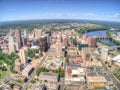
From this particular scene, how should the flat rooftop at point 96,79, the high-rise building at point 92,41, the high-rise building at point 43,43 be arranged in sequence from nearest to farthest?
the flat rooftop at point 96,79 < the high-rise building at point 43,43 < the high-rise building at point 92,41

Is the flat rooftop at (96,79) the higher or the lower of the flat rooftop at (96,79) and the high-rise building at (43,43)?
the lower

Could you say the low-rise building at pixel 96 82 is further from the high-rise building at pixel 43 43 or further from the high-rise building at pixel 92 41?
the high-rise building at pixel 92 41

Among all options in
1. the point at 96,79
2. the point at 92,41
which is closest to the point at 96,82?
the point at 96,79

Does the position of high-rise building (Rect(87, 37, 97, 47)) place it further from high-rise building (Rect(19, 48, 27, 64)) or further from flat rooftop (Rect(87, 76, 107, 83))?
high-rise building (Rect(19, 48, 27, 64))

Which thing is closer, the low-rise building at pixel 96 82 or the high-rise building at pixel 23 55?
Answer: the low-rise building at pixel 96 82

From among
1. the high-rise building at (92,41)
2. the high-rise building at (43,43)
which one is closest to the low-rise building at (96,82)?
the high-rise building at (43,43)

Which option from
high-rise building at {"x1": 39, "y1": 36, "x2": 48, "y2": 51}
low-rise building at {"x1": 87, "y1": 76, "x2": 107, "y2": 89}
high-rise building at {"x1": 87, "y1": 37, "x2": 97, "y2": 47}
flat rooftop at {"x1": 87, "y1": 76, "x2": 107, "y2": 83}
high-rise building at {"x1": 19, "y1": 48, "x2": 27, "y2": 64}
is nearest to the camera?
low-rise building at {"x1": 87, "y1": 76, "x2": 107, "y2": 89}

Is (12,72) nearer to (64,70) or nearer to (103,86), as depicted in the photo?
(64,70)

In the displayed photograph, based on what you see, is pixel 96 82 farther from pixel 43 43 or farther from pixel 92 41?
pixel 92 41

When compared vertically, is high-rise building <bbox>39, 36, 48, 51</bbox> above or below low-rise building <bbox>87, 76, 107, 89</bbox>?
above

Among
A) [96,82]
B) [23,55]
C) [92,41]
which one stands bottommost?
[96,82]

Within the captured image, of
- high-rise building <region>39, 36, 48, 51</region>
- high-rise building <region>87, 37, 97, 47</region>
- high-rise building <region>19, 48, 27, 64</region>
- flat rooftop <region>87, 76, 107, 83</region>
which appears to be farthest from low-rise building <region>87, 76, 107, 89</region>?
high-rise building <region>87, 37, 97, 47</region>

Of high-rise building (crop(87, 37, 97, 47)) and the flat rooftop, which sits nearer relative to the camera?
the flat rooftop
